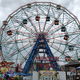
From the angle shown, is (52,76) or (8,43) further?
(8,43)

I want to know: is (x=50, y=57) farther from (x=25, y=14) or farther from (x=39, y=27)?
(x=25, y=14)

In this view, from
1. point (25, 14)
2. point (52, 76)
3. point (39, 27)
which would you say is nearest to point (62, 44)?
point (39, 27)

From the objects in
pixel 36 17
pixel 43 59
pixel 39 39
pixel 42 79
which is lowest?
pixel 42 79

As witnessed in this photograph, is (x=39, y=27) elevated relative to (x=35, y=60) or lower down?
elevated

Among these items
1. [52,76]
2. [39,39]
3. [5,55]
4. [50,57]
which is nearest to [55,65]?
[50,57]

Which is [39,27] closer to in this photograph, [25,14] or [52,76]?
[25,14]

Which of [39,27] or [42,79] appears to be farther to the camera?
[39,27]

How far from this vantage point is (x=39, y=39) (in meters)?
49.6

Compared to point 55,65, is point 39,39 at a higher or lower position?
higher

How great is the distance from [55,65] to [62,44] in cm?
421

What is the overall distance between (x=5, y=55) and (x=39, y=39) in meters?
6.83

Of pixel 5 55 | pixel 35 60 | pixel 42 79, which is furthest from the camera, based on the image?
pixel 35 60

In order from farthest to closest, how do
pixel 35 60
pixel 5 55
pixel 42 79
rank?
pixel 35 60
pixel 5 55
pixel 42 79

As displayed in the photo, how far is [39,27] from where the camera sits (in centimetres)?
4909
